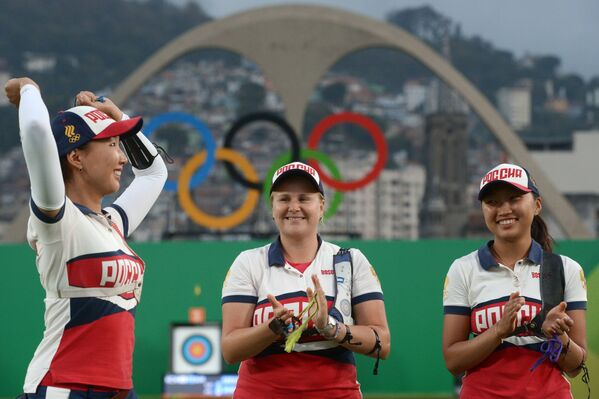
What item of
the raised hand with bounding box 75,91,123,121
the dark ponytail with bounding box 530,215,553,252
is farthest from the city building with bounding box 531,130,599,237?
the raised hand with bounding box 75,91,123,121

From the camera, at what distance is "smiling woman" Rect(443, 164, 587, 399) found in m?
3.83

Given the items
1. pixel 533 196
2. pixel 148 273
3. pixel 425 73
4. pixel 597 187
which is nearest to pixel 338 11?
pixel 425 73

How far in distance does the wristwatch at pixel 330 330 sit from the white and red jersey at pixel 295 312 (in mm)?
153

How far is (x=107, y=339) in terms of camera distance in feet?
11.1

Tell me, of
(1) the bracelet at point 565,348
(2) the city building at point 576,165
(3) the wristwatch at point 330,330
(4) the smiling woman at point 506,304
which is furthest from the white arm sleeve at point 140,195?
(2) the city building at point 576,165

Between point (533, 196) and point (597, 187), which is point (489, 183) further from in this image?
point (597, 187)

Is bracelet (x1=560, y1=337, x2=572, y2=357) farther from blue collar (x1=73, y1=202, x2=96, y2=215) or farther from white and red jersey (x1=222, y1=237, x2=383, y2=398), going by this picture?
blue collar (x1=73, y1=202, x2=96, y2=215)

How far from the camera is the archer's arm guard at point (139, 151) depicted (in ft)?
13.3

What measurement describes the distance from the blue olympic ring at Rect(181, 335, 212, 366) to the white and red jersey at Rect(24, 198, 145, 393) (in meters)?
4.70

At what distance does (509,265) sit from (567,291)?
0.23m

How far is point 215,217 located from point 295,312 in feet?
41.8

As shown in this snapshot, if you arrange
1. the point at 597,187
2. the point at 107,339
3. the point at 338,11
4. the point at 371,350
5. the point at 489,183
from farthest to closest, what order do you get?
the point at 597,187 < the point at 338,11 < the point at 489,183 < the point at 371,350 < the point at 107,339

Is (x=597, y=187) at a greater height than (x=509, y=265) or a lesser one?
greater

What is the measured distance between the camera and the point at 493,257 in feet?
13.1
